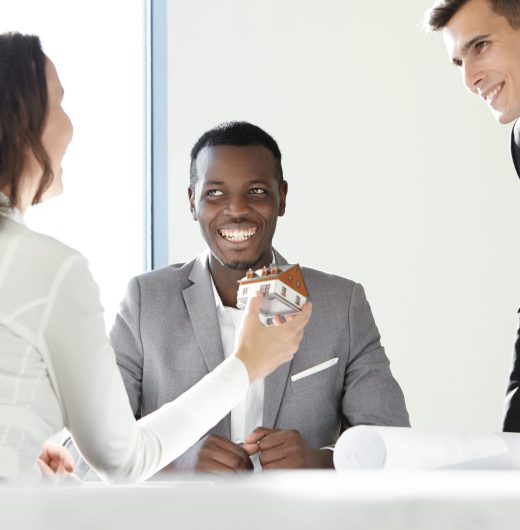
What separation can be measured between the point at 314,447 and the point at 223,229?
549 millimetres

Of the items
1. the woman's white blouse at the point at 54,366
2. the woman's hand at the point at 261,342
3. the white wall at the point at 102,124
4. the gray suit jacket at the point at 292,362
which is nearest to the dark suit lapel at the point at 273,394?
the gray suit jacket at the point at 292,362

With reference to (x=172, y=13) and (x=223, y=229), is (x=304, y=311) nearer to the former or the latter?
(x=223, y=229)

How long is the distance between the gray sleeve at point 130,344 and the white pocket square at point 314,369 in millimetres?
352

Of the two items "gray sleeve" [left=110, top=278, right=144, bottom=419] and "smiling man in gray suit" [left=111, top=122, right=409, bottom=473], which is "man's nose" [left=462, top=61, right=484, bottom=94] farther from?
"gray sleeve" [left=110, top=278, right=144, bottom=419]

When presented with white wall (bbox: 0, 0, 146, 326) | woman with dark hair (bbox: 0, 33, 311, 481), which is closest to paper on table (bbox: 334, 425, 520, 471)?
woman with dark hair (bbox: 0, 33, 311, 481)

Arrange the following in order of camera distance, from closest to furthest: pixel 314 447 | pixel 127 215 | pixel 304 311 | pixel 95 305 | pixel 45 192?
1. pixel 95 305
2. pixel 45 192
3. pixel 304 311
4. pixel 314 447
5. pixel 127 215

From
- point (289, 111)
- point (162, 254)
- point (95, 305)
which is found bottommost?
point (95, 305)

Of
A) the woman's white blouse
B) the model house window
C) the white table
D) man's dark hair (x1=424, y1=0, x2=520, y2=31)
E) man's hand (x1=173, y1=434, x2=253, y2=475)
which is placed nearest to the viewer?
the white table

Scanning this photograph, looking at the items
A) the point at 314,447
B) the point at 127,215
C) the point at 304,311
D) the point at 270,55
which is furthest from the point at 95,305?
the point at 270,55

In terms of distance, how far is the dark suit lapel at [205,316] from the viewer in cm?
196

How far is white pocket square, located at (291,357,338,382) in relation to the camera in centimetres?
194

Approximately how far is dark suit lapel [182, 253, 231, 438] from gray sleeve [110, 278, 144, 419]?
0.12 metres

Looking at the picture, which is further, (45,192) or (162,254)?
(162,254)

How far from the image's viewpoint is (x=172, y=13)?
3.74m
